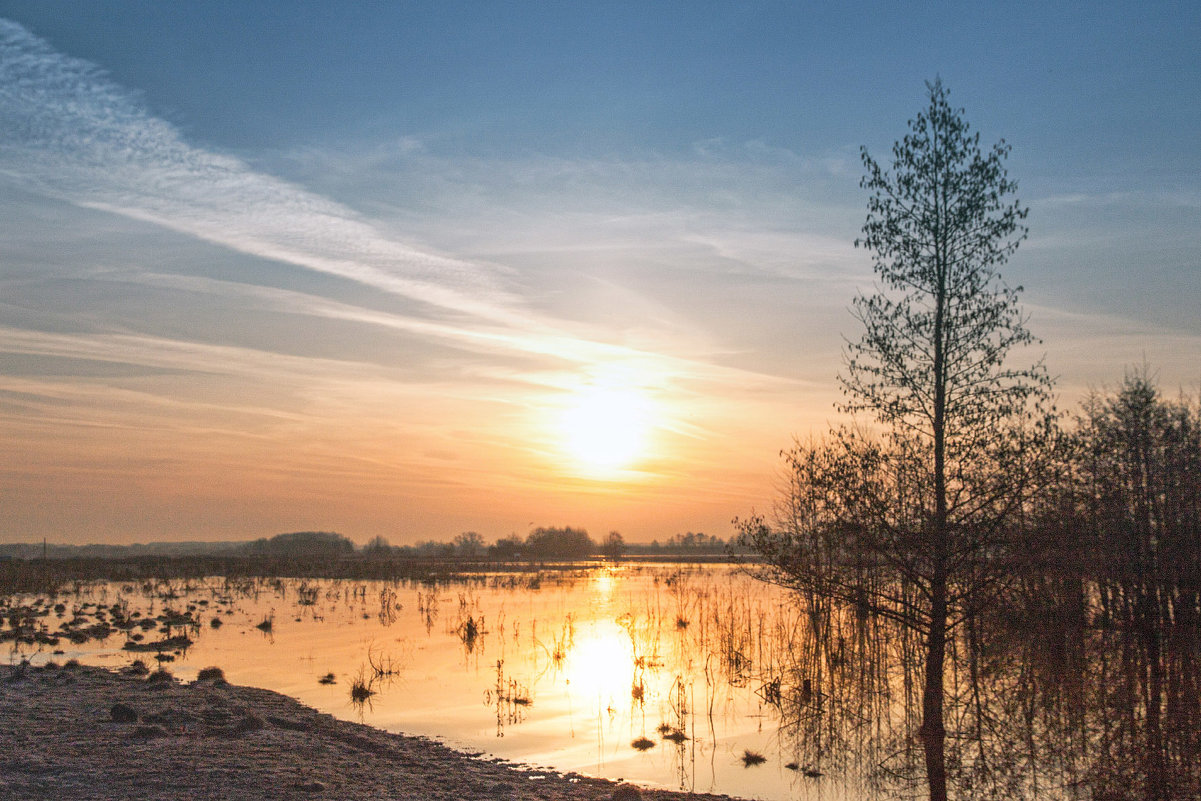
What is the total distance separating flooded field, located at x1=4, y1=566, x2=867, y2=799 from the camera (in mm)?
14148

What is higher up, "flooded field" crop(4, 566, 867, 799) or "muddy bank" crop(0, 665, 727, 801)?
"muddy bank" crop(0, 665, 727, 801)

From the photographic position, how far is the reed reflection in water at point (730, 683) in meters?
13.7

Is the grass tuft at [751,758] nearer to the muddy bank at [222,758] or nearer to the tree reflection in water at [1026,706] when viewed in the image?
the tree reflection in water at [1026,706]

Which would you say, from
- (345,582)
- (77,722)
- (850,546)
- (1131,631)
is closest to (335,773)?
(77,722)

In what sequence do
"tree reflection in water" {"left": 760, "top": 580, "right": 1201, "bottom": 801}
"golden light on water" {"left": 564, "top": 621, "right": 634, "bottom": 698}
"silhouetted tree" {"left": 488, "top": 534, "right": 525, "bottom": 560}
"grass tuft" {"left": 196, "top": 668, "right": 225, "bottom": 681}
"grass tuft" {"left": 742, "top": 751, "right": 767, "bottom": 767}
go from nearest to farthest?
"tree reflection in water" {"left": 760, "top": 580, "right": 1201, "bottom": 801}
"grass tuft" {"left": 742, "top": 751, "right": 767, "bottom": 767}
"grass tuft" {"left": 196, "top": 668, "right": 225, "bottom": 681}
"golden light on water" {"left": 564, "top": 621, "right": 634, "bottom": 698}
"silhouetted tree" {"left": 488, "top": 534, "right": 525, "bottom": 560}

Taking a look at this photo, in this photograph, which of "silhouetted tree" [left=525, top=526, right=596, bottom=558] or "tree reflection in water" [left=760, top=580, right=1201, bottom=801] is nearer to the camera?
"tree reflection in water" [left=760, top=580, right=1201, bottom=801]

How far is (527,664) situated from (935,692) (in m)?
11.3

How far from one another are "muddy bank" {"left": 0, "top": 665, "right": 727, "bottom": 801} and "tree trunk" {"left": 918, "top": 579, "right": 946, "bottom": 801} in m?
4.83

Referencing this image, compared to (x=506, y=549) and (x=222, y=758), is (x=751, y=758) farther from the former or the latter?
(x=506, y=549)

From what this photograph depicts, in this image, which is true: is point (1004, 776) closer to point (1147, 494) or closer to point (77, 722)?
point (77, 722)

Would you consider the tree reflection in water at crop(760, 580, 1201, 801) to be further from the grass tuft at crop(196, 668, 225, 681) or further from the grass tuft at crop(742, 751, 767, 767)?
the grass tuft at crop(196, 668, 225, 681)

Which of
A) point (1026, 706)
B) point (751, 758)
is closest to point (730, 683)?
point (1026, 706)

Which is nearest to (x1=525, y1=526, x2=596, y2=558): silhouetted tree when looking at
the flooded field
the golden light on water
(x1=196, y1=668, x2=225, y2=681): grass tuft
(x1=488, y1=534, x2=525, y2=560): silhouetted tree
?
(x1=488, y1=534, x2=525, y2=560): silhouetted tree

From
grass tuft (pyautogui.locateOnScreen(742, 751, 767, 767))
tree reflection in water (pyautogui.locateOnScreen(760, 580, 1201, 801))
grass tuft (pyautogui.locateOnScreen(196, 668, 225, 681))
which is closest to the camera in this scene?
tree reflection in water (pyautogui.locateOnScreen(760, 580, 1201, 801))
